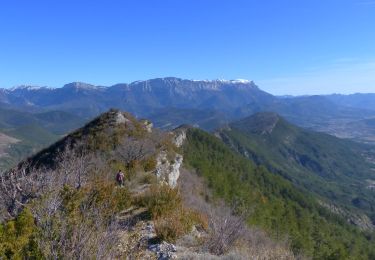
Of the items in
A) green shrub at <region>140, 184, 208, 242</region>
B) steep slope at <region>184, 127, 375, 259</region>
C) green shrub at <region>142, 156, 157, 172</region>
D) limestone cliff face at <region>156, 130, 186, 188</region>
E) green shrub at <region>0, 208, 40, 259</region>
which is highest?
green shrub at <region>0, 208, 40, 259</region>

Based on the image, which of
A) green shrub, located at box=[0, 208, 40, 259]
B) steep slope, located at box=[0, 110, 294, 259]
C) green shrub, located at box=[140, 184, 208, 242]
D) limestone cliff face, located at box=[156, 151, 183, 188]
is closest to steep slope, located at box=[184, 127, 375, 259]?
limestone cliff face, located at box=[156, 151, 183, 188]

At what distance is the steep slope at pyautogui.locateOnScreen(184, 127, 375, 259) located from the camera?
72.3m

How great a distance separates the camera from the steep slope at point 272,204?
2847 inches

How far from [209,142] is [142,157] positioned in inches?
3782

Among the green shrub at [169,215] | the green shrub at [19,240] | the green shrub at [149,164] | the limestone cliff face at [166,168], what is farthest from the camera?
the limestone cliff face at [166,168]

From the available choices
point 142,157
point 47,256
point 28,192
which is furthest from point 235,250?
point 142,157

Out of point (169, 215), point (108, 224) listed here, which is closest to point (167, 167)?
point (169, 215)

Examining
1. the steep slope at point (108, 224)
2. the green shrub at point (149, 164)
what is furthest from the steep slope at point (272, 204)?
the steep slope at point (108, 224)

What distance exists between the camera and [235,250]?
44.8ft

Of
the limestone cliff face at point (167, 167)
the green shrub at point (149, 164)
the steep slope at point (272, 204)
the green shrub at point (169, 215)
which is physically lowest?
the steep slope at point (272, 204)

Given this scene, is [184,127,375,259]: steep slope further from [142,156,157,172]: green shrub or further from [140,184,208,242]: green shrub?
[140,184,208,242]: green shrub

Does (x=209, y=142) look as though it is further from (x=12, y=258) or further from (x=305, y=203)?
(x=12, y=258)

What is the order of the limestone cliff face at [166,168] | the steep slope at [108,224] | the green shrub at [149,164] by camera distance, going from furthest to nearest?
the limestone cliff face at [166,168] < the green shrub at [149,164] < the steep slope at [108,224]

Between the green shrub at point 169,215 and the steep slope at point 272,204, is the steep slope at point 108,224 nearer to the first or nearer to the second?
the green shrub at point 169,215
